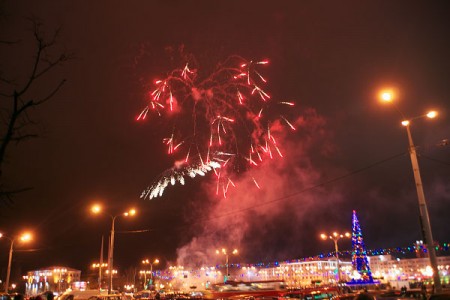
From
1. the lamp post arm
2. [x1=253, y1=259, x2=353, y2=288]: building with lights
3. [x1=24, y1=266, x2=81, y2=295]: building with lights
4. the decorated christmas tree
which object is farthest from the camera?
[x1=253, y1=259, x2=353, y2=288]: building with lights

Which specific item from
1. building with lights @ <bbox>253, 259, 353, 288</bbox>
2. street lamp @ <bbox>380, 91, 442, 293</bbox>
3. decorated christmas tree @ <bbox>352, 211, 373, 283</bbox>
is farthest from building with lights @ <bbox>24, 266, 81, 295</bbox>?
street lamp @ <bbox>380, 91, 442, 293</bbox>

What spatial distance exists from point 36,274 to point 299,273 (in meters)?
86.7

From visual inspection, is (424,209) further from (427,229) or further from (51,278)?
(51,278)

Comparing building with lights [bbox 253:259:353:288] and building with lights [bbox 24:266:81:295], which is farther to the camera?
building with lights [bbox 253:259:353:288]

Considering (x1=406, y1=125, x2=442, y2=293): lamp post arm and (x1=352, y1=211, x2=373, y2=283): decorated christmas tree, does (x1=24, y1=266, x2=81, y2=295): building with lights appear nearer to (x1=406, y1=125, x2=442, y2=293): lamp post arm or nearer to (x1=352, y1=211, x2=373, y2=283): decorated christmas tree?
(x1=352, y1=211, x2=373, y2=283): decorated christmas tree

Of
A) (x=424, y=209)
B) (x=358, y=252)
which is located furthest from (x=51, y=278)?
(x=424, y=209)

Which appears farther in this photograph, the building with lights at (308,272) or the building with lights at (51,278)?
the building with lights at (308,272)

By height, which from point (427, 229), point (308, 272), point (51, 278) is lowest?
point (308, 272)

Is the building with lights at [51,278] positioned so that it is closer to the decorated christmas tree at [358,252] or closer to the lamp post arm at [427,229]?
the decorated christmas tree at [358,252]

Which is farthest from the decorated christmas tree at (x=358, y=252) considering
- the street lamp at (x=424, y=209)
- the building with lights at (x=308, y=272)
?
the building with lights at (x=308, y=272)

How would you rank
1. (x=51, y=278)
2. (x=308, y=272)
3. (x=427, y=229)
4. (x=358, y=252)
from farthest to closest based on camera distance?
(x=308, y=272) < (x=51, y=278) < (x=358, y=252) < (x=427, y=229)

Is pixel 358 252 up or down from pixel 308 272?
up

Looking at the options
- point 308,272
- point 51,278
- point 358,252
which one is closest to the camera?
point 358,252

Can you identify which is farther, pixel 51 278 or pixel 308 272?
pixel 308 272
